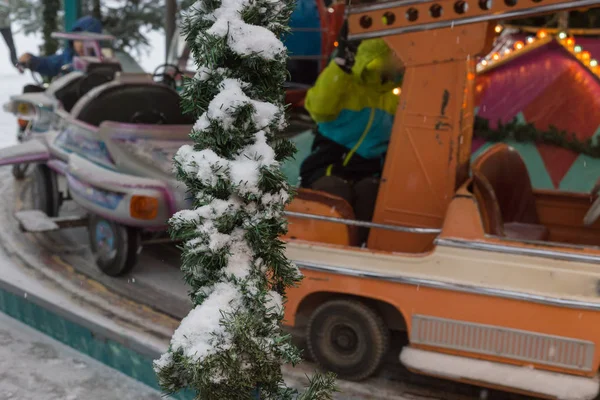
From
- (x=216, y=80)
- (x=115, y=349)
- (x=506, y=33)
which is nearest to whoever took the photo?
(x=216, y=80)

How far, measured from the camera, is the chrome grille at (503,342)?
3742 millimetres

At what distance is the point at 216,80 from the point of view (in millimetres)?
2287

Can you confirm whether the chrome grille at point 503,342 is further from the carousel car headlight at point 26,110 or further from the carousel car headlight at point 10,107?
the carousel car headlight at point 10,107

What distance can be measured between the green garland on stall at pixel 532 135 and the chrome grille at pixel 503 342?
12.4 ft

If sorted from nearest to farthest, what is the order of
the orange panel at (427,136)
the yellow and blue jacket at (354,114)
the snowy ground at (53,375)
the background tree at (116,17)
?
the snowy ground at (53,375), the orange panel at (427,136), the yellow and blue jacket at (354,114), the background tree at (116,17)

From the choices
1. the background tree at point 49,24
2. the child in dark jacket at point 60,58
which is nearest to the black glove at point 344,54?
the child in dark jacket at point 60,58

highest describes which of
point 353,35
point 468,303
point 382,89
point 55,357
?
point 353,35

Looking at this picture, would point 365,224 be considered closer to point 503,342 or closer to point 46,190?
point 503,342

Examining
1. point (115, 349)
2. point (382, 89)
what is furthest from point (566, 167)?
point (115, 349)

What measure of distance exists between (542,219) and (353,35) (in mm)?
1867

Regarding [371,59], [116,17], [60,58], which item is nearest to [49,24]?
[116,17]

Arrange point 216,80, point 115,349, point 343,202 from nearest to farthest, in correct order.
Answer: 1. point 216,80
2. point 115,349
3. point 343,202

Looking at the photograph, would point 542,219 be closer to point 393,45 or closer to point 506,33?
point 393,45

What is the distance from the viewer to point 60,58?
997cm
